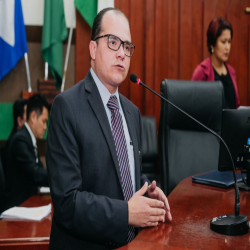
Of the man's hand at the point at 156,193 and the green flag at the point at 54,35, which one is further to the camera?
the green flag at the point at 54,35

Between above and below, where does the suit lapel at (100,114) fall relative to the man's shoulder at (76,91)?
below

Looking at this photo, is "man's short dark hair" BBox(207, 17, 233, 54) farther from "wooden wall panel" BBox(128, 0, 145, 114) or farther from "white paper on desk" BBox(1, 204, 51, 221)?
"white paper on desk" BBox(1, 204, 51, 221)

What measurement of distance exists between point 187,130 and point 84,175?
1110 mm

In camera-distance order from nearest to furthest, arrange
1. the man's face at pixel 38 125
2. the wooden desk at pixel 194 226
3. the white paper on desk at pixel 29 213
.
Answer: the wooden desk at pixel 194 226, the white paper on desk at pixel 29 213, the man's face at pixel 38 125

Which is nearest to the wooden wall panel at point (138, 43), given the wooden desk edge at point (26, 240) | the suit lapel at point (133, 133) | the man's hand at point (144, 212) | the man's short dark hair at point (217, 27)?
the man's short dark hair at point (217, 27)

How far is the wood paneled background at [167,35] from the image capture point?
3.64m

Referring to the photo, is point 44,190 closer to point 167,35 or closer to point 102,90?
point 102,90

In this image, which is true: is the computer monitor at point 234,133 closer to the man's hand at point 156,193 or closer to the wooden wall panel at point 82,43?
the man's hand at point 156,193

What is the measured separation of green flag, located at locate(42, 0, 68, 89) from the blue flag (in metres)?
0.21

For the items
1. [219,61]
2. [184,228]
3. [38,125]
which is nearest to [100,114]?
[184,228]

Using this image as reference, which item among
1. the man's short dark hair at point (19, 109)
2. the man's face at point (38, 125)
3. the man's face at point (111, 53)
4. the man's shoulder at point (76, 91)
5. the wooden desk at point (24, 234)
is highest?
the man's face at point (111, 53)

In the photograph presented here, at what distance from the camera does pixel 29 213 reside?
199 centimetres

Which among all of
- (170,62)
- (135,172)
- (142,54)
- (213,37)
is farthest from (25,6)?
(135,172)

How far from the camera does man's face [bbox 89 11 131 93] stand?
1361mm
